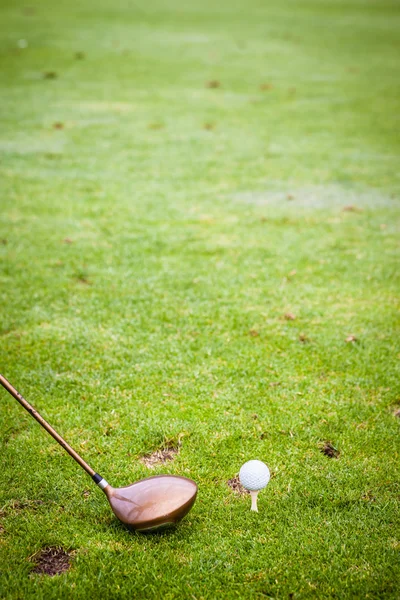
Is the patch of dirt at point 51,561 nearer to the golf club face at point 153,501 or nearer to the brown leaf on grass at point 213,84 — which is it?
the golf club face at point 153,501

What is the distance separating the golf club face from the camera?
2.82 metres

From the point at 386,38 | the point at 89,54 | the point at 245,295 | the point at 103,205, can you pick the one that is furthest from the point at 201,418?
the point at 386,38

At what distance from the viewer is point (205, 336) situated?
15.3 feet

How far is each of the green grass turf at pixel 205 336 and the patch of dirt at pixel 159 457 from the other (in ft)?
0.16

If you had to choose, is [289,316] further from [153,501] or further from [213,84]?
[213,84]

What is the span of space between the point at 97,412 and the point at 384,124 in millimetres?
9471

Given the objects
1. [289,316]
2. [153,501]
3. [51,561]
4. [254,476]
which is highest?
[254,476]

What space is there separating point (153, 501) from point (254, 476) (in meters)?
0.53

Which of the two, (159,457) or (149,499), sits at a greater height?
(149,499)

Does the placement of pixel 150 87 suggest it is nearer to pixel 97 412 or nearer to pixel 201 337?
pixel 201 337

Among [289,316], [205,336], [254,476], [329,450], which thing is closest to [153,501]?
[254,476]

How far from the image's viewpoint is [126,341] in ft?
15.0

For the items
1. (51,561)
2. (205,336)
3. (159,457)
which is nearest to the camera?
(51,561)

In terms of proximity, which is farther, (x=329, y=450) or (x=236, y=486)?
(x=329, y=450)
